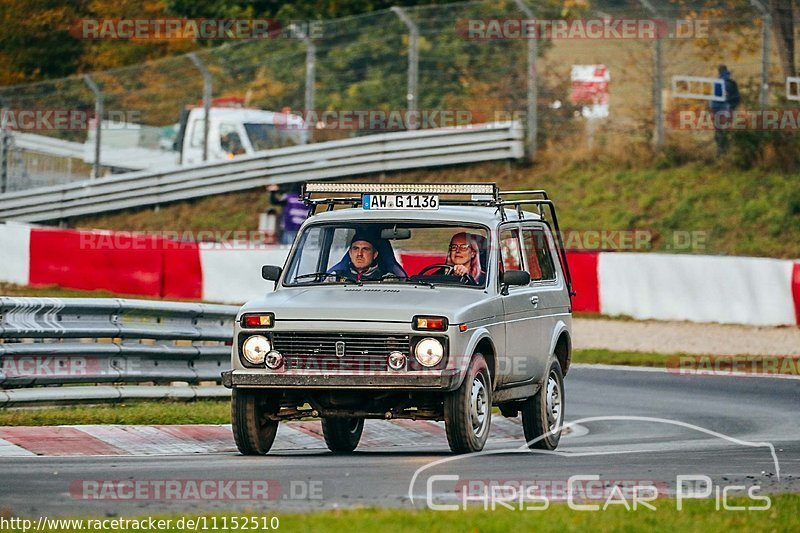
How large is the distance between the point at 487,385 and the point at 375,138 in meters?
20.3

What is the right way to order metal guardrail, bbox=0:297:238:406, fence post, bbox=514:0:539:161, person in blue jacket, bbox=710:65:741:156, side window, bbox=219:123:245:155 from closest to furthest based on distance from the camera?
1. metal guardrail, bbox=0:297:238:406
2. person in blue jacket, bbox=710:65:741:156
3. fence post, bbox=514:0:539:161
4. side window, bbox=219:123:245:155

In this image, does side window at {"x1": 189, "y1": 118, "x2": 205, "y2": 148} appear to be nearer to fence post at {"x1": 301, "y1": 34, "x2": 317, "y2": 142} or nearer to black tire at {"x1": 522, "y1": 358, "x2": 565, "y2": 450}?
fence post at {"x1": 301, "y1": 34, "x2": 317, "y2": 142}

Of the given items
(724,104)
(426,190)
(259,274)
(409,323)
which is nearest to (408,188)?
(426,190)

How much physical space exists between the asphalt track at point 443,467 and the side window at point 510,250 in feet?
4.49

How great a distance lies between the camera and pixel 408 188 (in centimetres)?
1188

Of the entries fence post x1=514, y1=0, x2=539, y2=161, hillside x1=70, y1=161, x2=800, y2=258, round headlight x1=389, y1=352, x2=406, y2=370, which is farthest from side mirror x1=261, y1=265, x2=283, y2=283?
fence post x1=514, y1=0, x2=539, y2=161

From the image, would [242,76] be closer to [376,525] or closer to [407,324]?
[407,324]

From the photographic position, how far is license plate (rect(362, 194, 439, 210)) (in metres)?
11.8

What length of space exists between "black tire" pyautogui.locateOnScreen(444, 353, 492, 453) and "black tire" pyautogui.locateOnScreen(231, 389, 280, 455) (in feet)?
4.20

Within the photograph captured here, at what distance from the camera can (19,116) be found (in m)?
32.2

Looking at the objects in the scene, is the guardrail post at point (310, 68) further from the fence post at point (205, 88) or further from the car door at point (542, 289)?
the car door at point (542, 289)

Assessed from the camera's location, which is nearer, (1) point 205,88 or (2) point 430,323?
(2) point 430,323

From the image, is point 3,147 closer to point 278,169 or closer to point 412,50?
point 278,169

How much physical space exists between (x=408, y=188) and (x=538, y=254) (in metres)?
1.35
